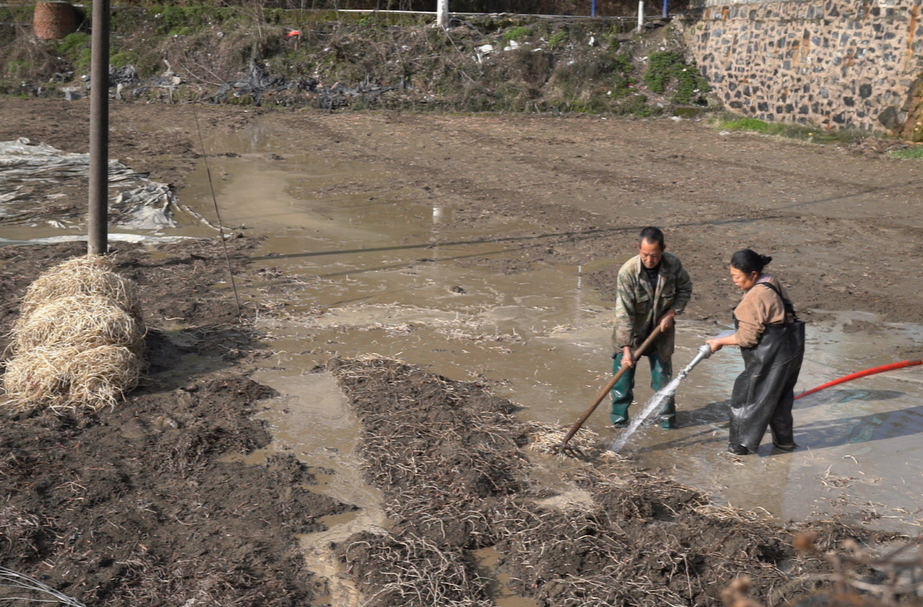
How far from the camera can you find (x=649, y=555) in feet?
16.1

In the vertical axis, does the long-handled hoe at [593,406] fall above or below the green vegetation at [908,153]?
below

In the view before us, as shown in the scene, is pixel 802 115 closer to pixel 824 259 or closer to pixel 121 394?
pixel 824 259

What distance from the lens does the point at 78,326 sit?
6910 mm

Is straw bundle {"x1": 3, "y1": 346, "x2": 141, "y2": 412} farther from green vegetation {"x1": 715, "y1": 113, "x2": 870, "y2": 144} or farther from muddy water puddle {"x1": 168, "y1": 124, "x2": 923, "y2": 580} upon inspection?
green vegetation {"x1": 715, "y1": 113, "x2": 870, "y2": 144}

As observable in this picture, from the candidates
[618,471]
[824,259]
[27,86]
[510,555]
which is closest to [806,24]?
[824,259]

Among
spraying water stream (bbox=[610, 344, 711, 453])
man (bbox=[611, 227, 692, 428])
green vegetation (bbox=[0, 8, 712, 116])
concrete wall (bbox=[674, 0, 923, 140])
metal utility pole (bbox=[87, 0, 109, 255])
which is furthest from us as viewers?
green vegetation (bbox=[0, 8, 712, 116])

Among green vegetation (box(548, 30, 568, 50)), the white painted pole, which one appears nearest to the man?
green vegetation (box(548, 30, 568, 50))

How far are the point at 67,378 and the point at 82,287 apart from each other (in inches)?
40.2

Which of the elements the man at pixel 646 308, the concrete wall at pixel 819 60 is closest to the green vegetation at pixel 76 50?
the concrete wall at pixel 819 60

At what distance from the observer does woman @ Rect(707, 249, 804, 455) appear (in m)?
6.06

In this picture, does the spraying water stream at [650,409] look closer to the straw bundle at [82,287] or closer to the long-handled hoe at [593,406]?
the long-handled hoe at [593,406]

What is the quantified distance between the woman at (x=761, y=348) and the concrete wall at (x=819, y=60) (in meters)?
14.1

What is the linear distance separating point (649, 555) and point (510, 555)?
0.76 meters

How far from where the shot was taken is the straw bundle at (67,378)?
6590 millimetres
